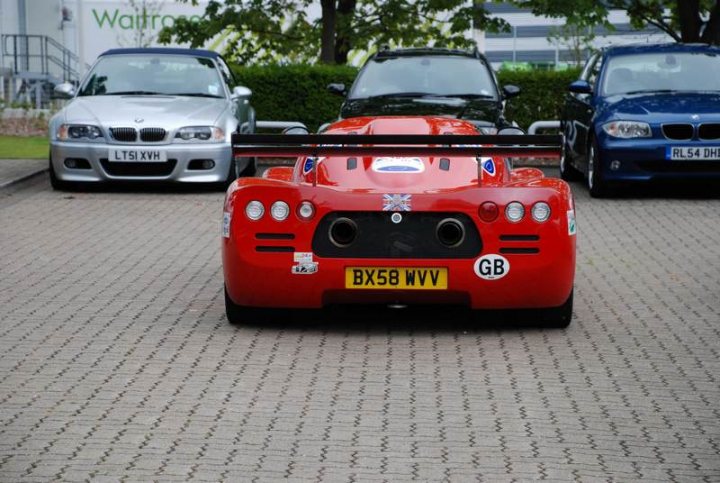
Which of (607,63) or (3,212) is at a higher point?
(607,63)

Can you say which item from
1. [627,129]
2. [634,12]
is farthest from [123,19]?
[627,129]

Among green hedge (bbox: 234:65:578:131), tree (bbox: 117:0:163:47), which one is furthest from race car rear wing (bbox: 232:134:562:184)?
tree (bbox: 117:0:163:47)

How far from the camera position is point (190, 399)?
7.11 metres

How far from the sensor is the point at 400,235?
8578 mm

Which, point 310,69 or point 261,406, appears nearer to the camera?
point 261,406

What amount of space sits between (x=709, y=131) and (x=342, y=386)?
9.55 m

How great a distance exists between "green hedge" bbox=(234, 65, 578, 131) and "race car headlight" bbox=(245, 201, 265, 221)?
14535 mm

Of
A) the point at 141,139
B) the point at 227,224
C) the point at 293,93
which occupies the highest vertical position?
the point at 227,224

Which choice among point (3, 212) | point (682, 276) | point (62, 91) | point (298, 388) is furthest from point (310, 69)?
point (298, 388)

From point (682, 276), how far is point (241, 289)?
3.78m

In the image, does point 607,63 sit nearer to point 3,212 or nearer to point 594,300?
point 3,212

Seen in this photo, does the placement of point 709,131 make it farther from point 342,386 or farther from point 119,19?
point 119,19

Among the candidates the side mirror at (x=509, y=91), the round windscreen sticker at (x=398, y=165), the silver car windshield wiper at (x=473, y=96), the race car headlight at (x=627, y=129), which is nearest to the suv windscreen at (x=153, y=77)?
the silver car windshield wiper at (x=473, y=96)

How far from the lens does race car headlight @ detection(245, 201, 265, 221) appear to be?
868 centimetres
